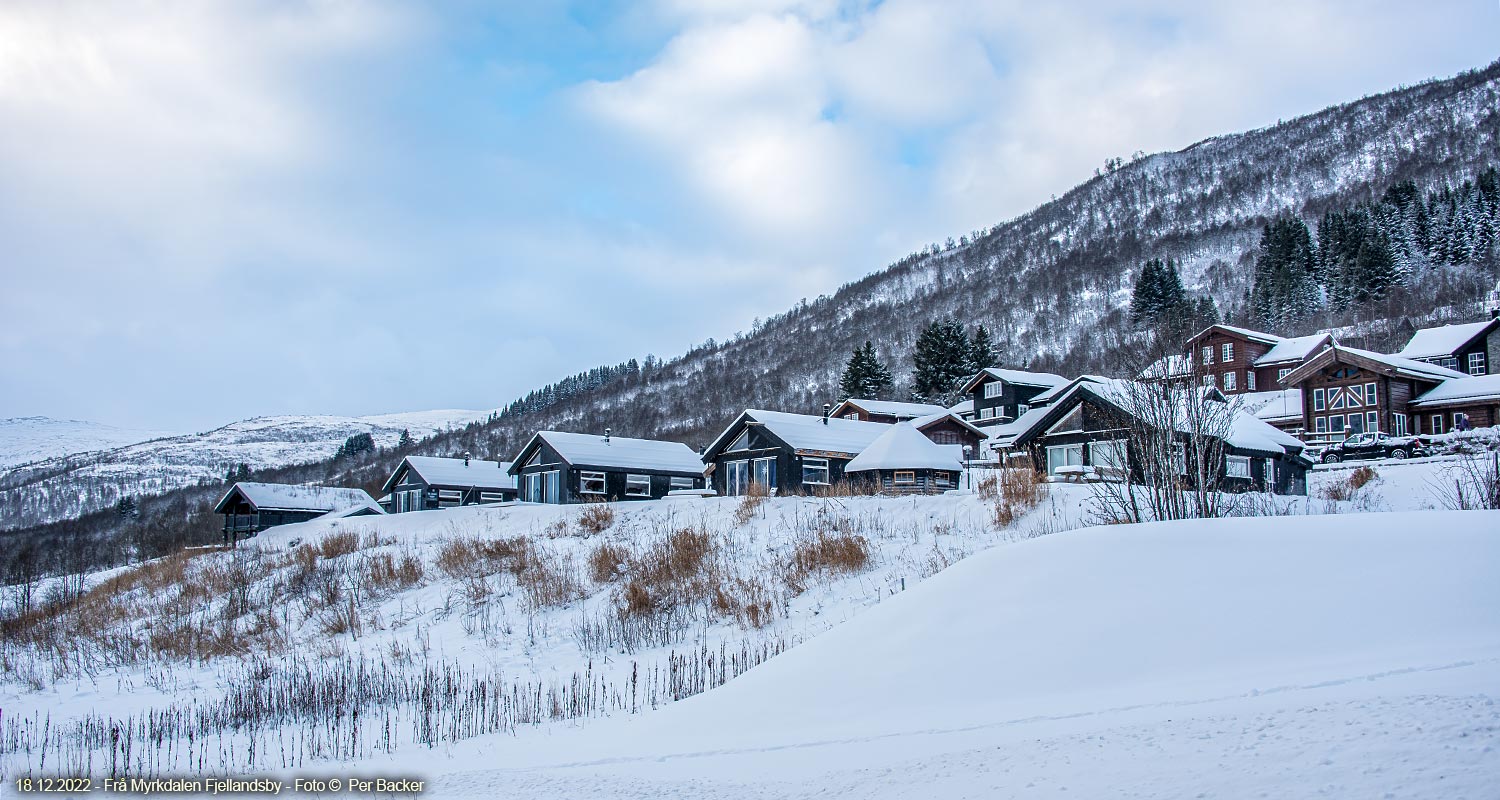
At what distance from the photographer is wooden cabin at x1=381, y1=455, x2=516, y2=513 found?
62062 mm

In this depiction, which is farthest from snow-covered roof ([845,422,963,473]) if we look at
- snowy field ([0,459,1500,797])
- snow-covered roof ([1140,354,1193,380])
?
snow-covered roof ([1140,354,1193,380])

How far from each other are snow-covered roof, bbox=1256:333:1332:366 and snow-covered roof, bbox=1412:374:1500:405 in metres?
14.3

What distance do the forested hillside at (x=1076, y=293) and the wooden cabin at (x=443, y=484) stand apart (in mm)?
40549

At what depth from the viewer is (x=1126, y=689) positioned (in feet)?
21.5

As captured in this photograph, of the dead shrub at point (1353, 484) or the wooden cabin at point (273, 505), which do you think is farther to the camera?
the wooden cabin at point (273, 505)

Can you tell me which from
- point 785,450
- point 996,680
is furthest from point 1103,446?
point 996,680

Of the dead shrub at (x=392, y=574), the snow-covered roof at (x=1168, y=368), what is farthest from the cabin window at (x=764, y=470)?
the snow-covered roof at (x=1168, y=368)

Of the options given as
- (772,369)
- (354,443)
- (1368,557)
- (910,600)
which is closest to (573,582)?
(910,600)

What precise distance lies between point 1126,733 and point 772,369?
149 meters

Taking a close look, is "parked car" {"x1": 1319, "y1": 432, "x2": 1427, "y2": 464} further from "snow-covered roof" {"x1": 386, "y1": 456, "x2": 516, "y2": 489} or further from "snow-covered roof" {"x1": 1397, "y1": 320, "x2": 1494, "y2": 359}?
"snow-covered roof" {"x1": 386, "y1": 456, "x2": 516, "y2": 489}

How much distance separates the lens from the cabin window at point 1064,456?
130ft

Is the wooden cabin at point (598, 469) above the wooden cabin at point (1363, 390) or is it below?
below

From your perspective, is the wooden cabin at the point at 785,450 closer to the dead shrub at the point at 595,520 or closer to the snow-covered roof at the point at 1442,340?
the dead shrub at the point at 595,520

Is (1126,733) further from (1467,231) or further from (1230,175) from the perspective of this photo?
(1230,175)
